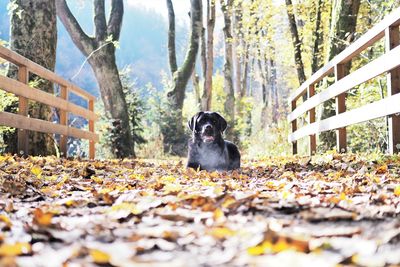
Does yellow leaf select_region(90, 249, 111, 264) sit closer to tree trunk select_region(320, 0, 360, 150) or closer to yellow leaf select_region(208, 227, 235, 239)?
yellow leaf select_region(208, 227, 235, 239)

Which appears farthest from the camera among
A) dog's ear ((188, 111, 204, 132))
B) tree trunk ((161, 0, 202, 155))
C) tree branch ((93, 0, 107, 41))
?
tree trunk ((161, 0, 202, 155))

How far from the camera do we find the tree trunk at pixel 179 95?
2056 centimetres

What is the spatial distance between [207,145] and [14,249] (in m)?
5.02

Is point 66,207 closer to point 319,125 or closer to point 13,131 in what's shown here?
point 13,131

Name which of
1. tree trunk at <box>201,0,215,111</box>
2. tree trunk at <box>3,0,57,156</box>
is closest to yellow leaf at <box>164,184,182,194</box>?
tree trunk at <box>3,0,57,156</box>

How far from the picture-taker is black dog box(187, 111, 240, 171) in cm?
671

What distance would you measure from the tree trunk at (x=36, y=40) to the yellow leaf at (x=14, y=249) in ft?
23.0

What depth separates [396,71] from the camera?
598 cm

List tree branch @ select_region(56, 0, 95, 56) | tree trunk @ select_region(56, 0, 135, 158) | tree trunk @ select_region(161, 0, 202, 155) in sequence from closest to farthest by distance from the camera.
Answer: tree trunk @ select_region(56, 0, 135, 158) < tree branch @ select_region(56, 0, 95, 56) < tree trunk @ select_region(161, 0, 202, 155)

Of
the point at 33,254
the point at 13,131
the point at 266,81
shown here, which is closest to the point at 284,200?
the point at 33,254

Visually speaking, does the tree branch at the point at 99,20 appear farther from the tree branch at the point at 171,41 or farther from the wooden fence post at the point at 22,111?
the wooden fence post at the point at 22,111

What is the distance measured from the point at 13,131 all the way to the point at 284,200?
619 cm

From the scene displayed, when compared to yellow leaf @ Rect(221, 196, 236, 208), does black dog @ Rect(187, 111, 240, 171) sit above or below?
above

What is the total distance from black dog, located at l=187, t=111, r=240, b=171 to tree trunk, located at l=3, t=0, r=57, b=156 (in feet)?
10.5
